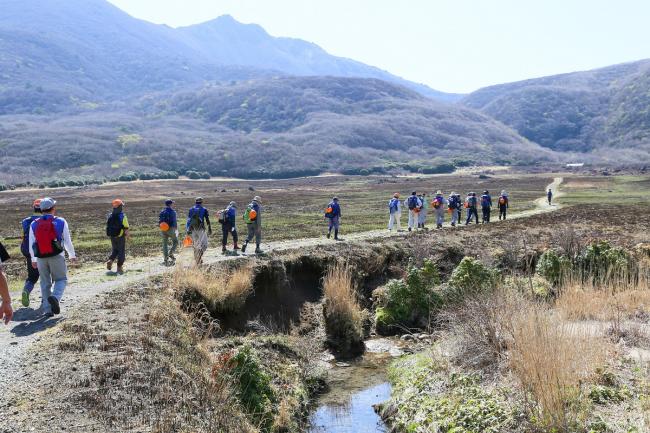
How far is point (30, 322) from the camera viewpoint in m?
10.9

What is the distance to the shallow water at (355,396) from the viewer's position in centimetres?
1077

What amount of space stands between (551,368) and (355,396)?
5.55 meters

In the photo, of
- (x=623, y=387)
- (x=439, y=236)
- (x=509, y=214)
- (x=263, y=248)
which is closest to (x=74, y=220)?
(x=263, y=248)

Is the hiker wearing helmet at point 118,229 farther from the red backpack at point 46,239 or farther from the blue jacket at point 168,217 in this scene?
the red backpack at point 46,239

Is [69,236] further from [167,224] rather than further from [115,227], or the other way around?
[167,224]

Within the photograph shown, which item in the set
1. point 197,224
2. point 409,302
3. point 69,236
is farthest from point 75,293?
point 409,302

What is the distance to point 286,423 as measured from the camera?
395 inches

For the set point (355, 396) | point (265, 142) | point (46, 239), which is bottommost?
point (355, 396)

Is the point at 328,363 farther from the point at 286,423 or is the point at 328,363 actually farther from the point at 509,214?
the point at 509,214

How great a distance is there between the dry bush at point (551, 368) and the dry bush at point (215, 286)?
25.7 feet

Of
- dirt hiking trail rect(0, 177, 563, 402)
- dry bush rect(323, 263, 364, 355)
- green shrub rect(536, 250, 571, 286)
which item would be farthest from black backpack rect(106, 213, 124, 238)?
green shrub rect(536, 250, 571, 286)

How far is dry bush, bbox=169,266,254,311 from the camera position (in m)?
14.0

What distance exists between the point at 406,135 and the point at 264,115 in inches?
2068

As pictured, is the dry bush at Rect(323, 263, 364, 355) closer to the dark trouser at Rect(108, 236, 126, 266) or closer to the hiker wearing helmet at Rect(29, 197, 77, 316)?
the dark trouser at Rect(108, 236, 126, 266)
